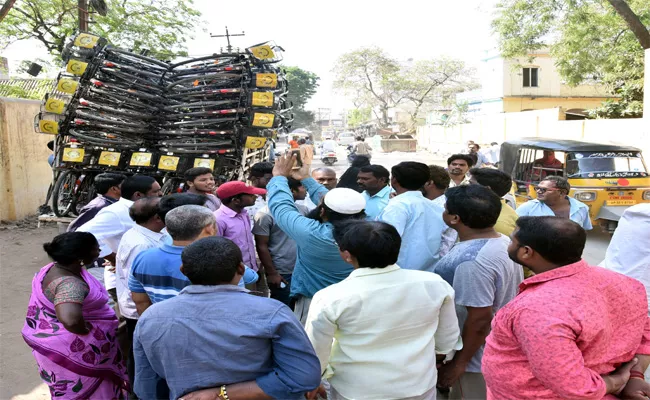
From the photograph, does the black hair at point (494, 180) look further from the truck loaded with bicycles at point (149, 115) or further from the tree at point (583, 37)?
the tree at point (583, 37)

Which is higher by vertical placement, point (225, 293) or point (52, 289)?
point (225, 293)

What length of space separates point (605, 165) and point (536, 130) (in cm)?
1455

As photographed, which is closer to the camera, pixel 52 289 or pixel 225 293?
pixel 225 293

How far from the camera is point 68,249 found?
277 centimetres

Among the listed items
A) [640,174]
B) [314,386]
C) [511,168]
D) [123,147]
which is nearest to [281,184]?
[314,386]

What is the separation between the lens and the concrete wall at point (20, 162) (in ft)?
32.6

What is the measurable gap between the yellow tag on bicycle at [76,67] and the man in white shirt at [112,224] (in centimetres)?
435

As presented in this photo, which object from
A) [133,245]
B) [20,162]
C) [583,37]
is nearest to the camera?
[133,245]

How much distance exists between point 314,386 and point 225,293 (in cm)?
47

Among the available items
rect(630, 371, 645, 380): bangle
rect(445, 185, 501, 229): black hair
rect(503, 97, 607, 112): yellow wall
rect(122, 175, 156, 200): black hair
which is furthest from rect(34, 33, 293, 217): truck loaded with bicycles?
rect(503, 97, 607, 112): yellow wall

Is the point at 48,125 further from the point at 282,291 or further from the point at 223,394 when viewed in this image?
the point at 223,394

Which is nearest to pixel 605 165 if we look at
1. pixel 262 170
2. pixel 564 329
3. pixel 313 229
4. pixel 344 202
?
pixel 262 170

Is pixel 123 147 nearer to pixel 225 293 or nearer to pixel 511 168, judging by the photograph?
pixel 225 293

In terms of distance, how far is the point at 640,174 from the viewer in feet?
29.2
